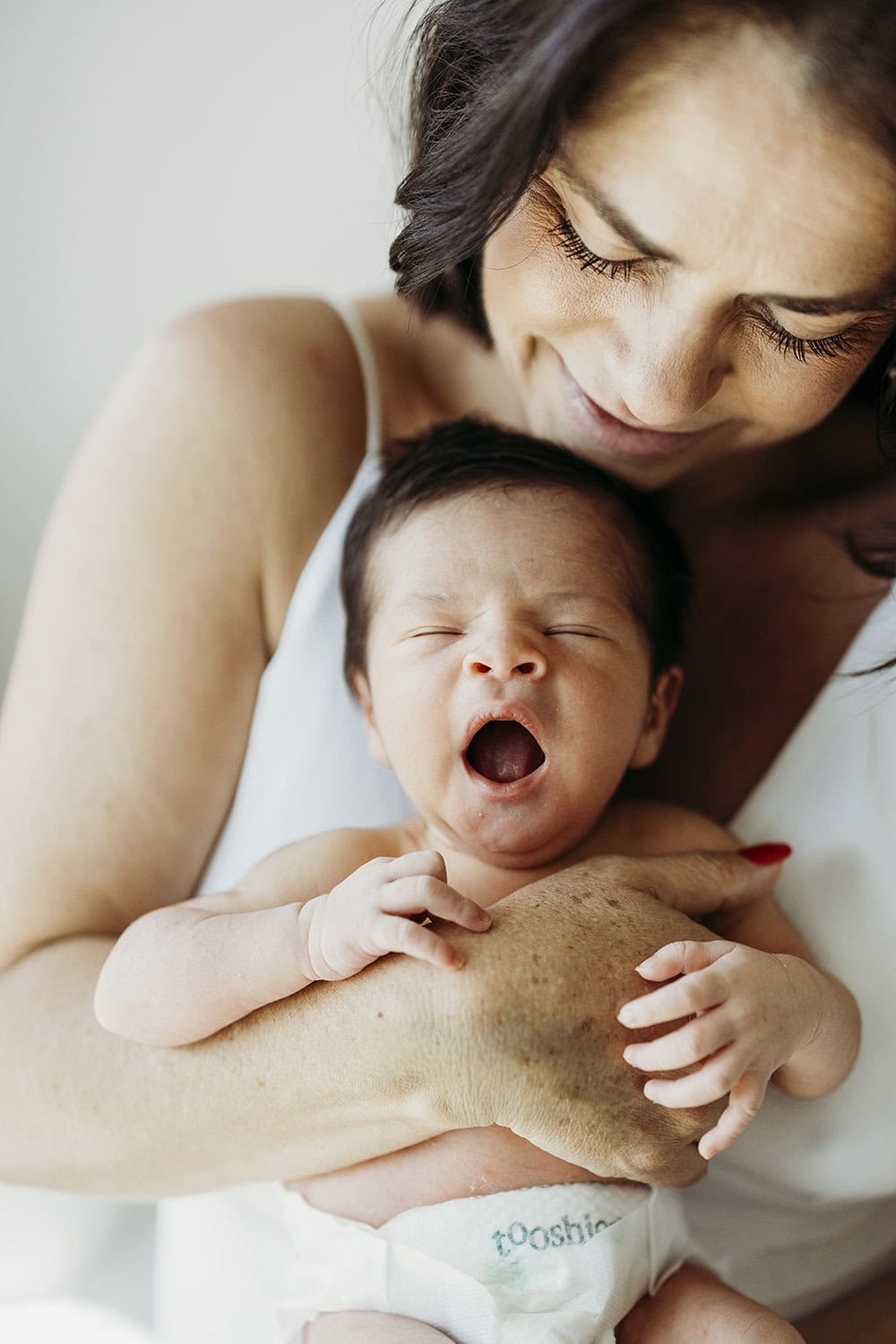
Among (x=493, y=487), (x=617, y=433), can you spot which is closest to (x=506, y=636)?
(x=493, y=487)

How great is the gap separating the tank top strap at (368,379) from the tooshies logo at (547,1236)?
820mm

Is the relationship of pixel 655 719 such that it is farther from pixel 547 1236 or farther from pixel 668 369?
pixel 547 1236

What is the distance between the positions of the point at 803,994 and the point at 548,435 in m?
0.62

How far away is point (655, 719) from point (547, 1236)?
514 millimetres

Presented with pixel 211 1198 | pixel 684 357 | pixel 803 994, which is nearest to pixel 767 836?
pixel 803 994

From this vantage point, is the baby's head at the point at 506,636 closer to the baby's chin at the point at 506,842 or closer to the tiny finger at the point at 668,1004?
the baby's chin at the point at 506,842

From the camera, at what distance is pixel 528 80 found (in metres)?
0.85

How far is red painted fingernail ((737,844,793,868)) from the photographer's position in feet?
3.83

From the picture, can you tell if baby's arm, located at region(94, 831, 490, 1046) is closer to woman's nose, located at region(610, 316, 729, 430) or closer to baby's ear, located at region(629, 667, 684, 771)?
baby's ear, located at region(629, 667, 684, 771)

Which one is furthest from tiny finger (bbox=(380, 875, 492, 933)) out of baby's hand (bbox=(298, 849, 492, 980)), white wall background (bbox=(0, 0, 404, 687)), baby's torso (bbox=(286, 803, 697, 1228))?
white wall background (bbox=(0, 0, 404, 687))

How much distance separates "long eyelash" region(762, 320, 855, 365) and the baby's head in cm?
24

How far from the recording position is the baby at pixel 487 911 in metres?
0.91

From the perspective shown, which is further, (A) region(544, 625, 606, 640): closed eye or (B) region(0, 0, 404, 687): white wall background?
(B) region(0, 0, 404, 687): white wall background

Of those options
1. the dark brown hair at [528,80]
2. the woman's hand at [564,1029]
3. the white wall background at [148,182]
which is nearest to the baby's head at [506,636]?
the woman's hand at [564,1029]
